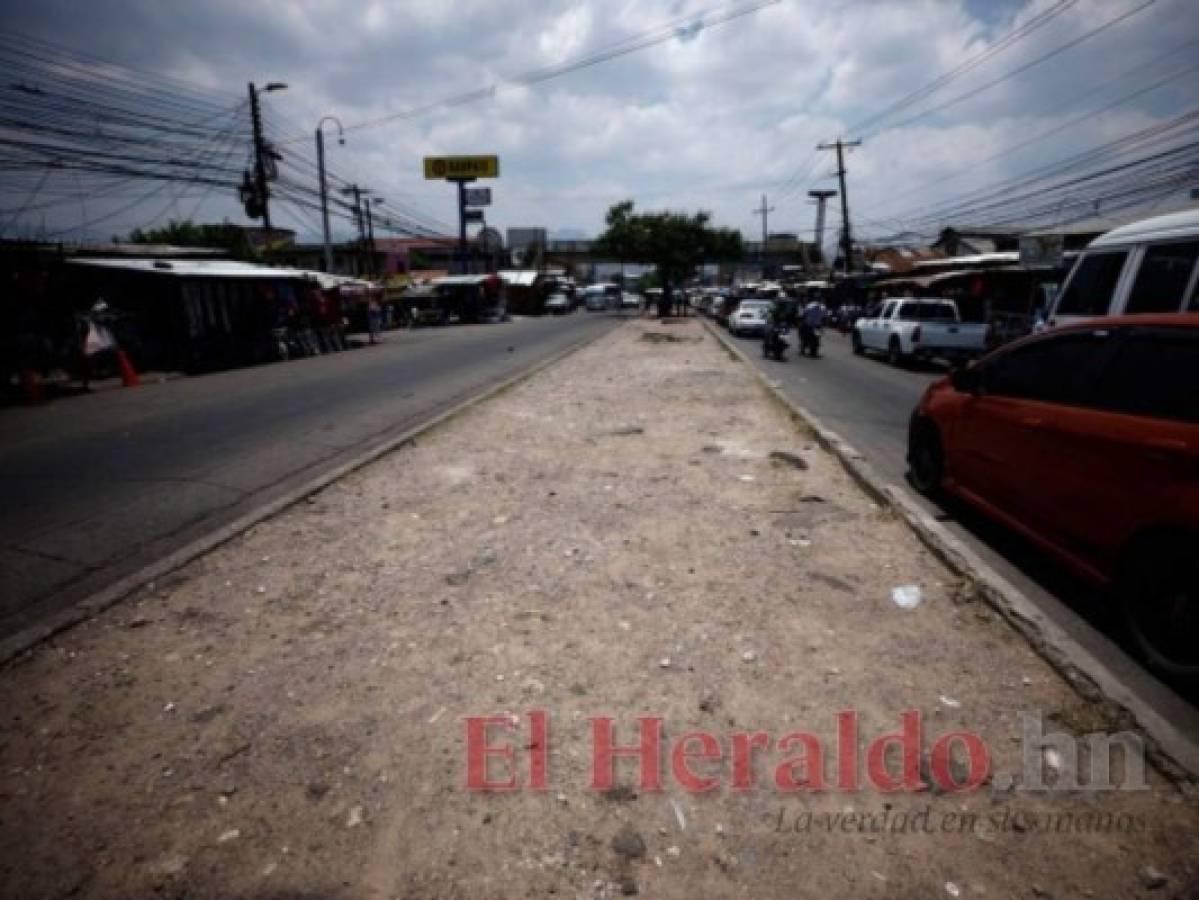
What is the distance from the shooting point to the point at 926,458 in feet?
20.4

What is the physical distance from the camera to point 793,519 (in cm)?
550

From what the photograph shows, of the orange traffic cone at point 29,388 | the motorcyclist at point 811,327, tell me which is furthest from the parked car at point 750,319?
the orange traffic cone at point 29,388

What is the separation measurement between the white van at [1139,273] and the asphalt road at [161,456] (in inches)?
357

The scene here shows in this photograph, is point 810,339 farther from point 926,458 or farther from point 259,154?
point 259,154

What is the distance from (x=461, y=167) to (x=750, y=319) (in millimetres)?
42262

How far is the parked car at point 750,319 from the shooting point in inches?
1107

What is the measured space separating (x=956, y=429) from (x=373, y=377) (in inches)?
563

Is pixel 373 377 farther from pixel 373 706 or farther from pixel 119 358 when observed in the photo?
pixel 373 706

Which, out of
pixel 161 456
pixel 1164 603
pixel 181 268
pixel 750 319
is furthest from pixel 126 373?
pixel 750 319

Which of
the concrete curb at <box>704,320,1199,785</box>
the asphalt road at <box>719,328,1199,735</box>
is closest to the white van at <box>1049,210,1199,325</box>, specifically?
the asphalt road at <box>719,328,1199,735</box>

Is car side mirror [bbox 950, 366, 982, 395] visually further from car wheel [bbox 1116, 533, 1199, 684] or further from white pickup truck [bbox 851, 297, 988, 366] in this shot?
white pickup truck [bbox 851, 297, 988, 366]

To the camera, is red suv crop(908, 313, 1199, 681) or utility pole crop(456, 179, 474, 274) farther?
utility pole crop(456, 179, 474, 274)

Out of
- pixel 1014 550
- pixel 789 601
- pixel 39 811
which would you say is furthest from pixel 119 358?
pixel 1014 550

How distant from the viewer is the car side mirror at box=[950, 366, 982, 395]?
17.0ft
